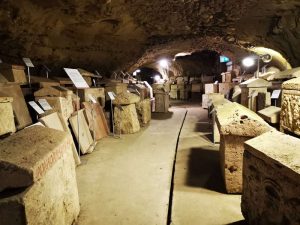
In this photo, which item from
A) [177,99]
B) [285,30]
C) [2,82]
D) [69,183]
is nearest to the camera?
[69,183]

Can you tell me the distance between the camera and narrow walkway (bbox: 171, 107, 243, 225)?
88.9 inches

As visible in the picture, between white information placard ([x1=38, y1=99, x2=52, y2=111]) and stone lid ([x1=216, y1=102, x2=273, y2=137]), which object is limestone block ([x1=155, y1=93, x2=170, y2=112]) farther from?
stone lid ([x1=216, y1=102, x2=273, y2=137])

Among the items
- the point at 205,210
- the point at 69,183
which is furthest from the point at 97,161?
the point at 205,210

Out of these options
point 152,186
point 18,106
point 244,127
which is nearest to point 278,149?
point 244,127

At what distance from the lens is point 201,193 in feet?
9.03

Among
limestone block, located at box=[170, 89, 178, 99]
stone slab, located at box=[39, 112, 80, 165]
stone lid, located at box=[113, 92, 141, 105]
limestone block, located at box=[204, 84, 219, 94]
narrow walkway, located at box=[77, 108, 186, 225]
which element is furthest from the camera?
limestone block, located at box=[170, 89, 178, 99]

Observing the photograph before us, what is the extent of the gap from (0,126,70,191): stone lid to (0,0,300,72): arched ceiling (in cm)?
362

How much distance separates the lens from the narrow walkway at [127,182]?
2414 millimetres

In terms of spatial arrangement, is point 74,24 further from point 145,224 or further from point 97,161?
point 145,224

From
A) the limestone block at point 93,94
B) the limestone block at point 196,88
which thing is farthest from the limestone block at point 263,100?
the limestone block at point 196,88

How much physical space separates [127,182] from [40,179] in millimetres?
1747

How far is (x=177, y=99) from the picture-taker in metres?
18.3

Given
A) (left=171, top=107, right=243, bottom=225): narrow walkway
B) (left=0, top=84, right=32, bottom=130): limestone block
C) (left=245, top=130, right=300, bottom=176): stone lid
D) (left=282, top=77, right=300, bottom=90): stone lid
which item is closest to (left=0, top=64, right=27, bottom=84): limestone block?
(left=0, top=84, right=32, bottom=130): limestone block

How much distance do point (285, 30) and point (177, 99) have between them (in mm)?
11616
